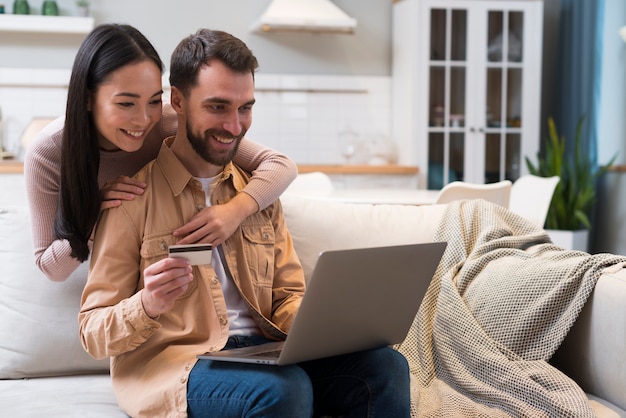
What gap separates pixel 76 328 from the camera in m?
2.04

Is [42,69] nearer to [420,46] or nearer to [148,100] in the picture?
[420,46]

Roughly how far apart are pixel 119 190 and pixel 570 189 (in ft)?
14.1

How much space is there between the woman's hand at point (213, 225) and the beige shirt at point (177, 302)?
0.13 feet

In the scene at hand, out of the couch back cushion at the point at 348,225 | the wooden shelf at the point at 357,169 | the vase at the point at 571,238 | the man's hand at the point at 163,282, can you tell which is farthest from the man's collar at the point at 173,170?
the vase at the point at 571,238

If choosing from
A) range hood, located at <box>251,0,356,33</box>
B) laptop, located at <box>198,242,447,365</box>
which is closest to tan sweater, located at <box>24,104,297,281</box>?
laptop, located at <box>198,242,447,365</box>

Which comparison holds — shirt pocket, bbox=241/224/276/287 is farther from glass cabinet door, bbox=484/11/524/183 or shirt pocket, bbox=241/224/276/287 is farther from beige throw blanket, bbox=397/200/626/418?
glass cabinet door, bbox=484/11/524/183

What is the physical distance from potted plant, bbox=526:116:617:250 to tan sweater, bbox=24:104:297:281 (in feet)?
12.6

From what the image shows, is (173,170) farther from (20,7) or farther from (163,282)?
(20,7)

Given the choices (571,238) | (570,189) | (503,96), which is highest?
(503,96)

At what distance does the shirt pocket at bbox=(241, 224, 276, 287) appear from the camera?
1.87 meters

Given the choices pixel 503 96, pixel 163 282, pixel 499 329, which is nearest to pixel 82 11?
pixel 503 96

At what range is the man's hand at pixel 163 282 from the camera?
57.2 inches

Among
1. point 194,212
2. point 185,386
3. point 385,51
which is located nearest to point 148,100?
point 194,212

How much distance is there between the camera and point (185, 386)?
156 centimetres
